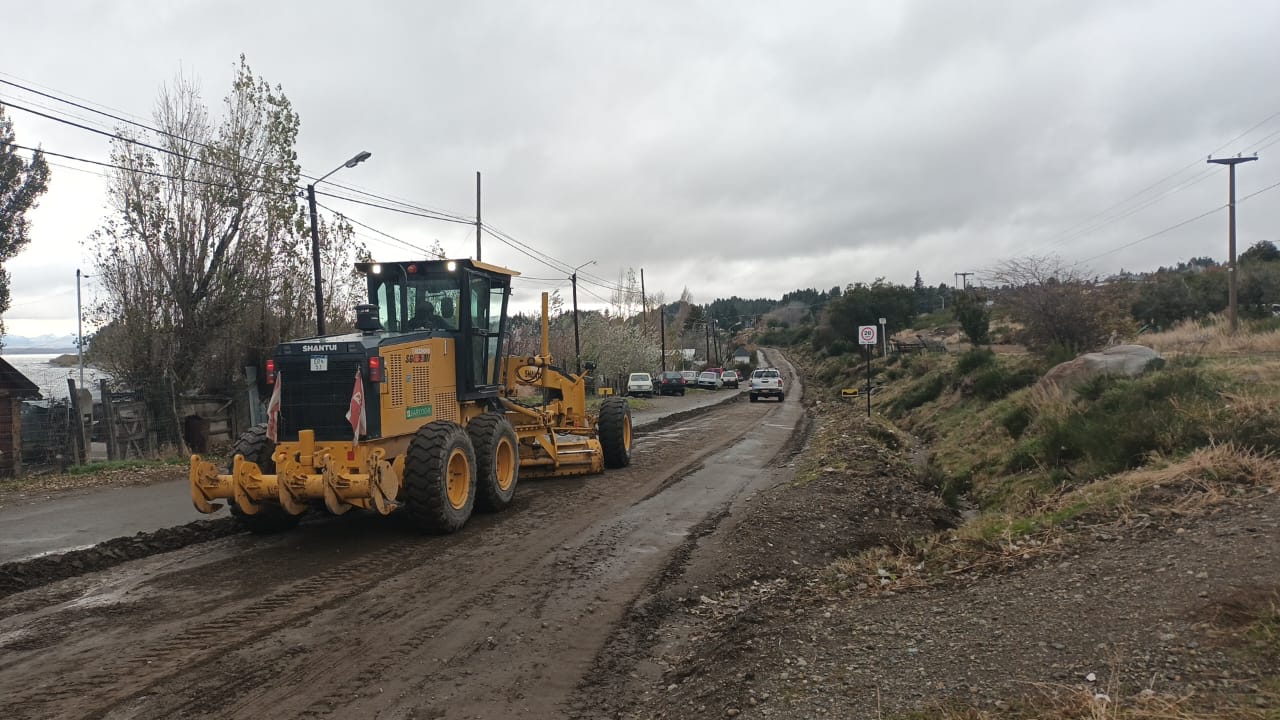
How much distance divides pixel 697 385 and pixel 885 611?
50.4 meters

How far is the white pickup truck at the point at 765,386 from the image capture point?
38.0m

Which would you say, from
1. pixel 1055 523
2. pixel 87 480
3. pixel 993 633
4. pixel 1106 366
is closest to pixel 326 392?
pixel 993 633

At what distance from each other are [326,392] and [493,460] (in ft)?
7.15

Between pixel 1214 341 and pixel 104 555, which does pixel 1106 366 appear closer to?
pixel 1214 341

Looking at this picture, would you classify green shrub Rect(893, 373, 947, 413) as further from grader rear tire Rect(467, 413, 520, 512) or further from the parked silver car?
the parked silver car

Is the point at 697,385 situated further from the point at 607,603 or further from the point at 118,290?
the point at 607,603

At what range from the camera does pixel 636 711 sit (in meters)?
4.36

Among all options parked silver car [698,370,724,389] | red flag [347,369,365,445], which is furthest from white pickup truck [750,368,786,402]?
red flag [347,369,365,445]

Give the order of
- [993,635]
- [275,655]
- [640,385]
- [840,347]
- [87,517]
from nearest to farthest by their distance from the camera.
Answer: [993,635]
[275,655]
[87,517]
[640,385]
[840,347]

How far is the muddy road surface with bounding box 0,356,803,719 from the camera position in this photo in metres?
4.52

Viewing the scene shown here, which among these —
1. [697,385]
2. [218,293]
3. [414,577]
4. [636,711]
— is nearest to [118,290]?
[218,293]

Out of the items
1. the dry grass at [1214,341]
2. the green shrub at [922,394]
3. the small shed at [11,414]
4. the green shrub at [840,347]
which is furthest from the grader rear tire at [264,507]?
the green shrub at [840,347]

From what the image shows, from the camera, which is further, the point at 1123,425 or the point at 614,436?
the point at 614,436

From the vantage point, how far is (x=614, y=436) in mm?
13719
